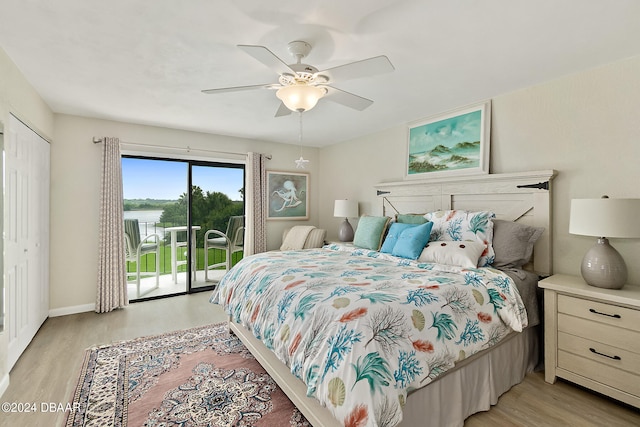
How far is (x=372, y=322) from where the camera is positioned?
151 centimetres

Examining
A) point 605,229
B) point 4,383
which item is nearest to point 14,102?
point 4,383

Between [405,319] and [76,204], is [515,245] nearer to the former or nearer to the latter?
[405,319]

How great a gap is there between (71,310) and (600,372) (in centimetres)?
522

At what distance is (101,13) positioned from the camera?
1748mm

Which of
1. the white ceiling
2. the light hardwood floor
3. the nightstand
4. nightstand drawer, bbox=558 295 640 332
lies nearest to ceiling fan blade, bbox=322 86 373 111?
the white ceiling

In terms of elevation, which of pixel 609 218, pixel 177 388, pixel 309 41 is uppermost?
pixel 309 41

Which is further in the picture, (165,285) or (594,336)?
(165,285)

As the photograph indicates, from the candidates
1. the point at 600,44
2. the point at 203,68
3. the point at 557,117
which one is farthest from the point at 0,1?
the point at 557,117

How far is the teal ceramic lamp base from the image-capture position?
208 centimetres

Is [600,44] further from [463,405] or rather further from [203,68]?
[203,68]

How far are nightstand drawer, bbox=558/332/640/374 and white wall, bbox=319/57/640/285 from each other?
25.4 inches

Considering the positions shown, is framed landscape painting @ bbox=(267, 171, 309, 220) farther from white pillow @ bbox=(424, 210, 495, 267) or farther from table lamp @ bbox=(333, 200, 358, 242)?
white pillow @ bbox=(424, 210, 495, 267)

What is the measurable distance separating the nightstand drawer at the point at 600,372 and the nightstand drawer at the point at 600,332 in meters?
0.16

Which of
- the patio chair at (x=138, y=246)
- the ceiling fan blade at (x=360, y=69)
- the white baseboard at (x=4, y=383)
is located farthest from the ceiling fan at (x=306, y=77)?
the patio chair at (x=138, y=246)
